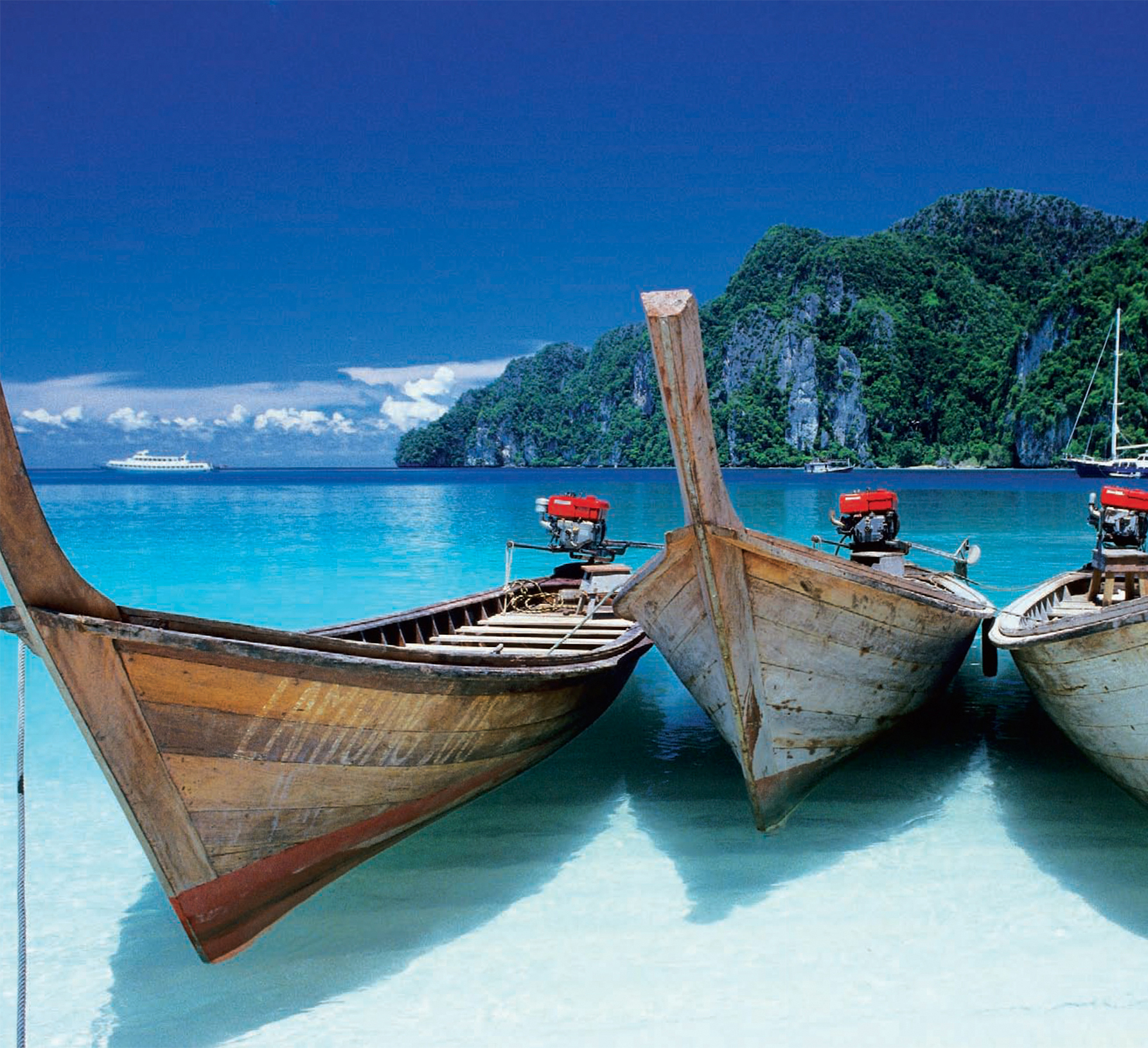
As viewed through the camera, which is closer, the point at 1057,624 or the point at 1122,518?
the point at 1057,624

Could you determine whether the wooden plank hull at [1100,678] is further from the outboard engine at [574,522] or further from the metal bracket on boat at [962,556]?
the outboard engine at [574,522]

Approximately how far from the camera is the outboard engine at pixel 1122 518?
28.5 ft

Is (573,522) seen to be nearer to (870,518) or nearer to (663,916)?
(870,518)

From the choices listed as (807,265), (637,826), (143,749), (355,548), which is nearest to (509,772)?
(637,826)

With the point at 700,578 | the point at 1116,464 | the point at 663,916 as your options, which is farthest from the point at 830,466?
the point at 663,916

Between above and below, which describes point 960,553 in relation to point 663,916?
above

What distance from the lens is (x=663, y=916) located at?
5348 mm

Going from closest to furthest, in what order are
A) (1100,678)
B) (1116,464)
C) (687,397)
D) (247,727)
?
1. (247,727)
2. (687,397)
3. (1100,678)
4. (1116,464)

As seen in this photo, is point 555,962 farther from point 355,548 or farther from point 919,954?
point 355,548

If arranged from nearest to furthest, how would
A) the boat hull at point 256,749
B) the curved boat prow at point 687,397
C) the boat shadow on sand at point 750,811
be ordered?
the boat hull at point 256,749
the curved boat prow at point 687,397
the boat shadow on sand at point 750,811

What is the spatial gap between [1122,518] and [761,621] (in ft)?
17.6

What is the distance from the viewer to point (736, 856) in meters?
5.96

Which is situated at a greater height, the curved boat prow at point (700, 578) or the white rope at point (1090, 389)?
the curved boat prow at point (700, 578)

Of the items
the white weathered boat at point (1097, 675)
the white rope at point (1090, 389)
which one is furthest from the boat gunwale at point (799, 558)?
the white rope at point (1090, 389)
